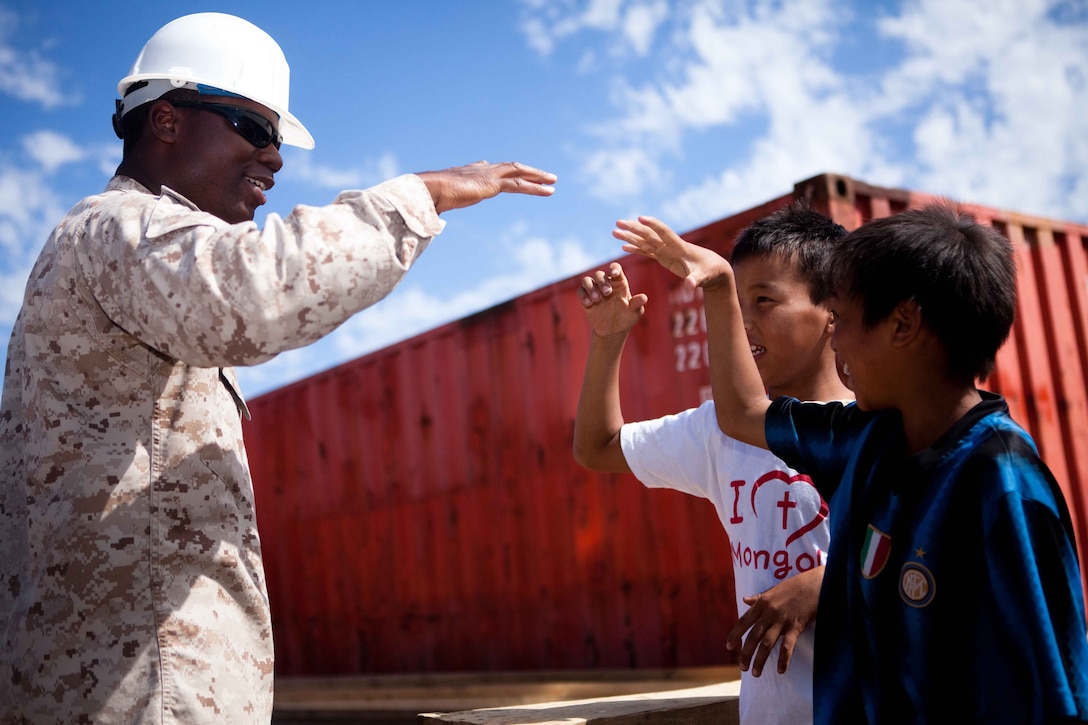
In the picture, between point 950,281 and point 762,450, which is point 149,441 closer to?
point 762,450

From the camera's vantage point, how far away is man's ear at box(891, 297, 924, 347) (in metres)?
1.55

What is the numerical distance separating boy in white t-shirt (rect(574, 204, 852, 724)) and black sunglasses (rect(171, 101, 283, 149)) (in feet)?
2.48

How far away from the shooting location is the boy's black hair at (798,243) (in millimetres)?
2266

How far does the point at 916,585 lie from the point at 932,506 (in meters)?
0.12

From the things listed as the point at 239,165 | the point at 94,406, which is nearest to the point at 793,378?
the point at 239,165

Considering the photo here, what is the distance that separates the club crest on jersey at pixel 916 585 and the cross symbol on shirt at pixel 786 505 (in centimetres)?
50

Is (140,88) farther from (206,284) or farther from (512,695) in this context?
(512,695)

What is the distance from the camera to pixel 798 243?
2305 millimetres

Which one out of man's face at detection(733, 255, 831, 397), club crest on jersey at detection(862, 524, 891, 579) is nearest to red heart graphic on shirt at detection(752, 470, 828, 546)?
man's face at detection(733, 255, 831, 397)

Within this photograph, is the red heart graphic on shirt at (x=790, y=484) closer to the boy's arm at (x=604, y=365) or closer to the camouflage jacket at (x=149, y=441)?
the boy's arm at (x=604, y=365)

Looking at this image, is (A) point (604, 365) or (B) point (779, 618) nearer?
(B) point (779, 618)

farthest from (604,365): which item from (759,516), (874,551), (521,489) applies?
(521,489)

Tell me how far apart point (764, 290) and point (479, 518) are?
439cm

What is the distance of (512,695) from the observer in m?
→ 5.82
